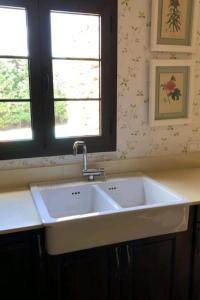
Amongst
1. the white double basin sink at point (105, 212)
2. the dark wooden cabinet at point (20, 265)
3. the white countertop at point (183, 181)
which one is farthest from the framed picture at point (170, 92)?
the dark wooden cabinet at point (20, 265)

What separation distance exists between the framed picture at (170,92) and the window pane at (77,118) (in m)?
0.41

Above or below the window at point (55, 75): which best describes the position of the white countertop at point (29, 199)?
below

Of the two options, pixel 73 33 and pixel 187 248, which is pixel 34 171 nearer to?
pixel 73 33

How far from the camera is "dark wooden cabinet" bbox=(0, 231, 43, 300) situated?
1269 mm

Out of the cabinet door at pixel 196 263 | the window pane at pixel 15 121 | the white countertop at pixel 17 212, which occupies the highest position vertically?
the window pane at pixel 15 121

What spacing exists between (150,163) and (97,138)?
0.46 m

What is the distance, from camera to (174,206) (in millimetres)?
1445

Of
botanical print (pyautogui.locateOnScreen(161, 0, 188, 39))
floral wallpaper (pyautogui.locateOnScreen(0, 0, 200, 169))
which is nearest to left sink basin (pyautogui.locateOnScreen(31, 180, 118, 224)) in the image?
floral wallpaper (pyautogui.locateOnScreen(0, 0, 200, 169))

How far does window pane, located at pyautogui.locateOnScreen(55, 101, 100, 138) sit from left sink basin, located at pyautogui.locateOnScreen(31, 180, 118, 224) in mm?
357

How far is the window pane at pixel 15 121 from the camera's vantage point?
1.71m

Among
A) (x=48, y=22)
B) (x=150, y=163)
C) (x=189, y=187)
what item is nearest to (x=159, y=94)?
(x=150, y=163)

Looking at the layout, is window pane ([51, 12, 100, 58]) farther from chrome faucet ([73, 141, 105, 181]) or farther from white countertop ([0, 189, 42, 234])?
white countertop ([0, 189, 42, 234])

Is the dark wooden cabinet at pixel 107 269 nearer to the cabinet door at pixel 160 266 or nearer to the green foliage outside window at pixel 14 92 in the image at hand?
the cabinet door at pixel 160 266

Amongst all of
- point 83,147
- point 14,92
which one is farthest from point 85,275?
point 14,92
